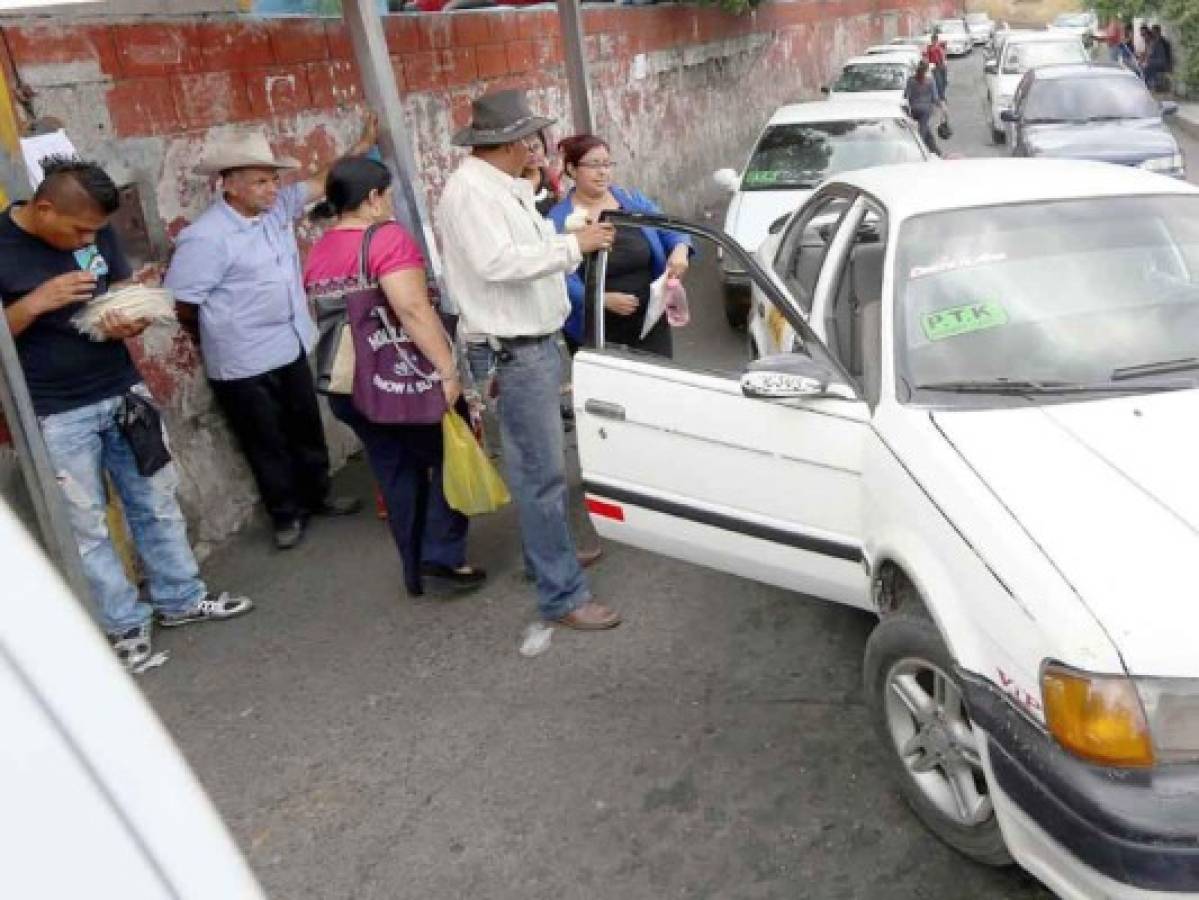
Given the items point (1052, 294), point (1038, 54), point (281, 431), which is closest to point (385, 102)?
point (281, 431)

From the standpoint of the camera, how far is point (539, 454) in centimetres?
373

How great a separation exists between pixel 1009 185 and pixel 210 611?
3.35 m

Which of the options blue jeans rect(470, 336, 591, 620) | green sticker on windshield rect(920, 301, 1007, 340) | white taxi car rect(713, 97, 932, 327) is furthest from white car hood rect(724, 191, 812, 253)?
green sticker on windshield rect(920, 301, 1007, 340)

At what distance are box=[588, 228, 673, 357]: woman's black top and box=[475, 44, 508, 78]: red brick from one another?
4272 mm

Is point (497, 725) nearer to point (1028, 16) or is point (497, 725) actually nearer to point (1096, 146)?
point (1096, 146)

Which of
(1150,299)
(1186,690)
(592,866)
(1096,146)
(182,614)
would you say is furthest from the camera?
(1096,146)

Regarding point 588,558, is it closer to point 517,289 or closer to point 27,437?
point 517,289

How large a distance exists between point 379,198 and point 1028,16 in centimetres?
6035

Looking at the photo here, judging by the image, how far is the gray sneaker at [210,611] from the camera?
4.32 m

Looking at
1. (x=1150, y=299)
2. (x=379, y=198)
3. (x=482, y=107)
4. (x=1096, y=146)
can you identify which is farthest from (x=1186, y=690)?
(x=1096, y=146)

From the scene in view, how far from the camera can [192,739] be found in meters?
3.63

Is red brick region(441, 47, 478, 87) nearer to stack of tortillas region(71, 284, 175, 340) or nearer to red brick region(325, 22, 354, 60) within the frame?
red brick region(325, 22, 354, 60)

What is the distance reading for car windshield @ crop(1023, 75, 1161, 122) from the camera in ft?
33.7

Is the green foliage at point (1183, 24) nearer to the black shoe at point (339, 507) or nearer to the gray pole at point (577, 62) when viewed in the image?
the gray pole at point (577, 62)
